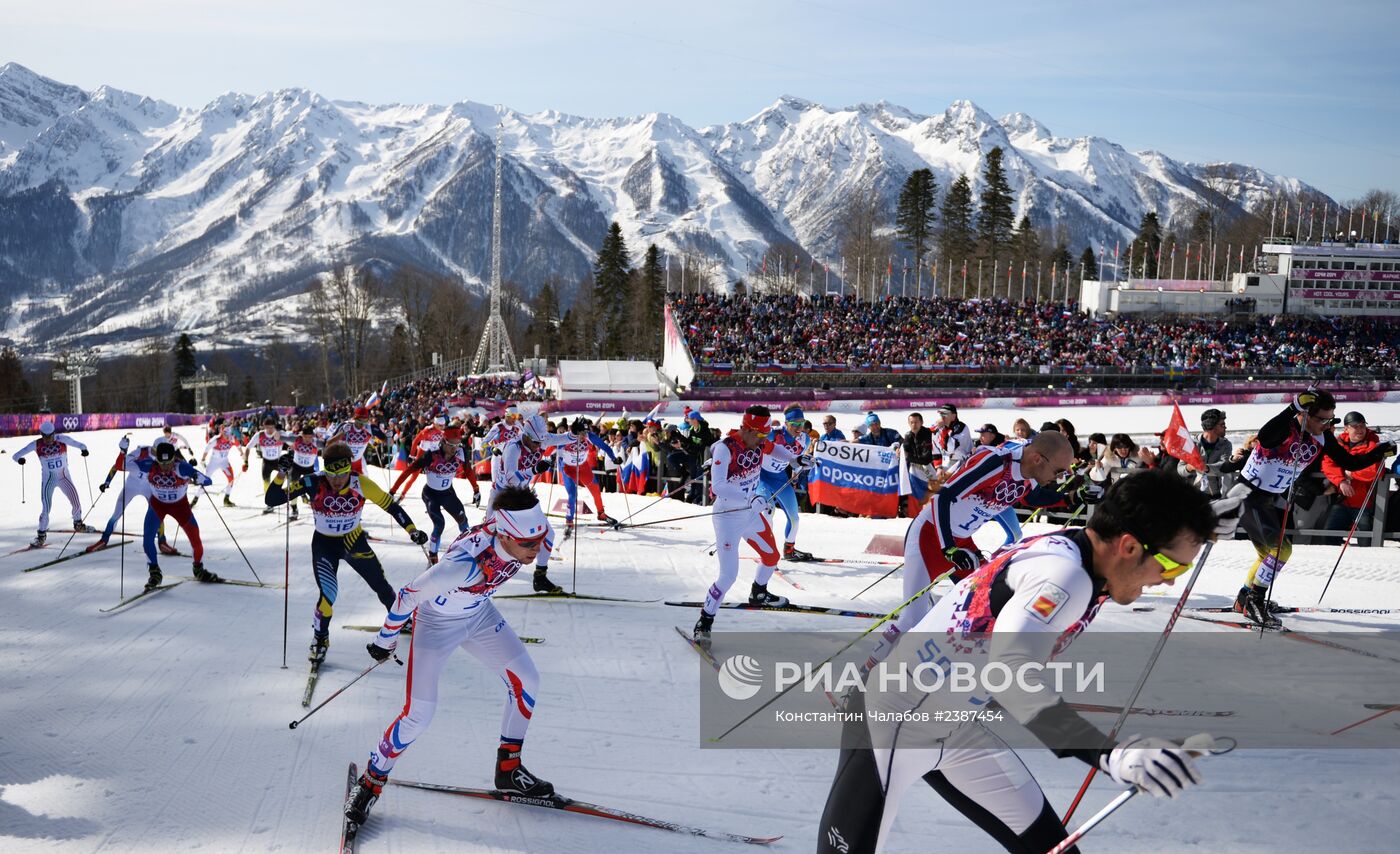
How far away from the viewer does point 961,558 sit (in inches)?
240

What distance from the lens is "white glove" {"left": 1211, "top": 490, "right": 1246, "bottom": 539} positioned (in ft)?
9.12

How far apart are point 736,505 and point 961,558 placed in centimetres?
284

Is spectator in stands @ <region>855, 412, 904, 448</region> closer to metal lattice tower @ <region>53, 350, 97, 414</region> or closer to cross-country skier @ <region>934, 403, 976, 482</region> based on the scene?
cross-country skier @ <region>934, 403, 976, 482</region>

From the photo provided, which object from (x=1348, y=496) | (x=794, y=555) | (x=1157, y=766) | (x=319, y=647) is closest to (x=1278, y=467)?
(x=1348, y=496)

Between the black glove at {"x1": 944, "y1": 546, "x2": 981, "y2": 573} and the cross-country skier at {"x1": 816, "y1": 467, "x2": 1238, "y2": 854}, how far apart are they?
287cm

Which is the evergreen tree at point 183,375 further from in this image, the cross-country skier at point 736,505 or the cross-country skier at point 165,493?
the cross-country skier at point 736,505

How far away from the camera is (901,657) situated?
10.5 feet

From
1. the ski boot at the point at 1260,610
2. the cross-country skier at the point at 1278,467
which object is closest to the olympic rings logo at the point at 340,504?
the cross-country skier at the point at 1278,467

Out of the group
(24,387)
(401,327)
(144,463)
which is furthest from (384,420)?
(24,387)

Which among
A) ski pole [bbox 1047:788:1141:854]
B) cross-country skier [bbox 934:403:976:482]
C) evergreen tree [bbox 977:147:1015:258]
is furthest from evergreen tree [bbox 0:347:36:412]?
ski pole [bbox 1047:788:1141:854]

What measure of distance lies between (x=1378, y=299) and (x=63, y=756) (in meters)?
76.0

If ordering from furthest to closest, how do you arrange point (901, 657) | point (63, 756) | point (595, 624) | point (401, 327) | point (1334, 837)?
1. point (401, 327)
2. point (595, 624)
3. point (63, 756)
4. point (1334, 837)
5. point (901, 657)

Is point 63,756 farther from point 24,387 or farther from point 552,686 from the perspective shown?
point 24,387

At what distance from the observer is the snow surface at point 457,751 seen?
502cm
